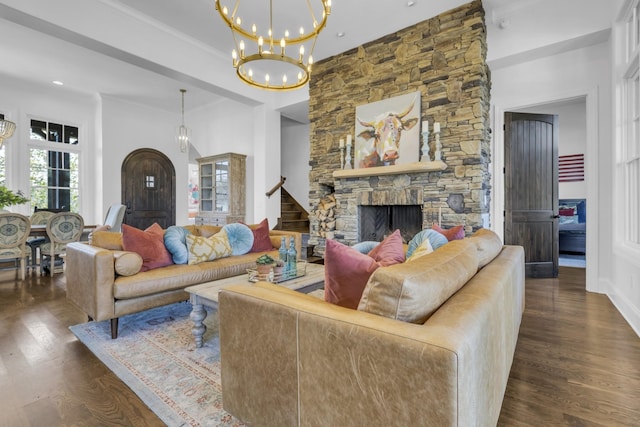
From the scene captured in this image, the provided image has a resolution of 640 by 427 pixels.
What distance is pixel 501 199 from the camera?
4277mm

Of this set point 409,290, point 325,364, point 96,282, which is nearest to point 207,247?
point 96,282

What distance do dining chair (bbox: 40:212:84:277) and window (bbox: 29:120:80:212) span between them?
2.21 meters

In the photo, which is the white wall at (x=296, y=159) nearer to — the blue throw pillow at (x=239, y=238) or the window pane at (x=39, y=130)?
the blue throw pillow at (x=239, y=238)

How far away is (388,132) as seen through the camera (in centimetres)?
443

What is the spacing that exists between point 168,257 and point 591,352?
133 inches

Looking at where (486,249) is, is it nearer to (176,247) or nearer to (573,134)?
(176,247)

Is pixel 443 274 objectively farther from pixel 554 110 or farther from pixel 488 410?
pixel 554 110

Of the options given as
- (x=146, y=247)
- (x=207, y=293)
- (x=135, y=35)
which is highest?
(x=135, y=35)

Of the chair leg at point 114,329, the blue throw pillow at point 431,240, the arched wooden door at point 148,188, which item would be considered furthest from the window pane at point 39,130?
the blue throw pillow at point 431,240

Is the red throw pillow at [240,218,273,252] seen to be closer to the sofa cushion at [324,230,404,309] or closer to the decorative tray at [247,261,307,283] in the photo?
the decorative tray at [247,261,307,283]

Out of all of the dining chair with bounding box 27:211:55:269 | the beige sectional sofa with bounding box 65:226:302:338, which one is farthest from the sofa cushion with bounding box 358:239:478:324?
the dining chair with bounding box 27:211:55:269

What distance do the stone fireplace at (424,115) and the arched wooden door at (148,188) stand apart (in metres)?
4.22

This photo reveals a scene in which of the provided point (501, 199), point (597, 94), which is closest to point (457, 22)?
point (597, 94)

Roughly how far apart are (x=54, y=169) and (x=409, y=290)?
771 centimetres
